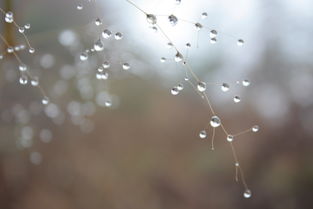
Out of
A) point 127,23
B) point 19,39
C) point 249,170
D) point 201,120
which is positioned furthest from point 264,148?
point 19,39

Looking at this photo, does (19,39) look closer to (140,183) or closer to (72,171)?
(72,171)

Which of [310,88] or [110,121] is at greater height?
[310,88]

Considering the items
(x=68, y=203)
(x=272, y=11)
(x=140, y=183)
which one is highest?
(x=272, y=11)

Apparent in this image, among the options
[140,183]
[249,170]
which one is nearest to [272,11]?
[249,170]

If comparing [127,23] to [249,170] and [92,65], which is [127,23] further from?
[249,170]

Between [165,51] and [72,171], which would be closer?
[165,51]

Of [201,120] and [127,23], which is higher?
[127,23]
